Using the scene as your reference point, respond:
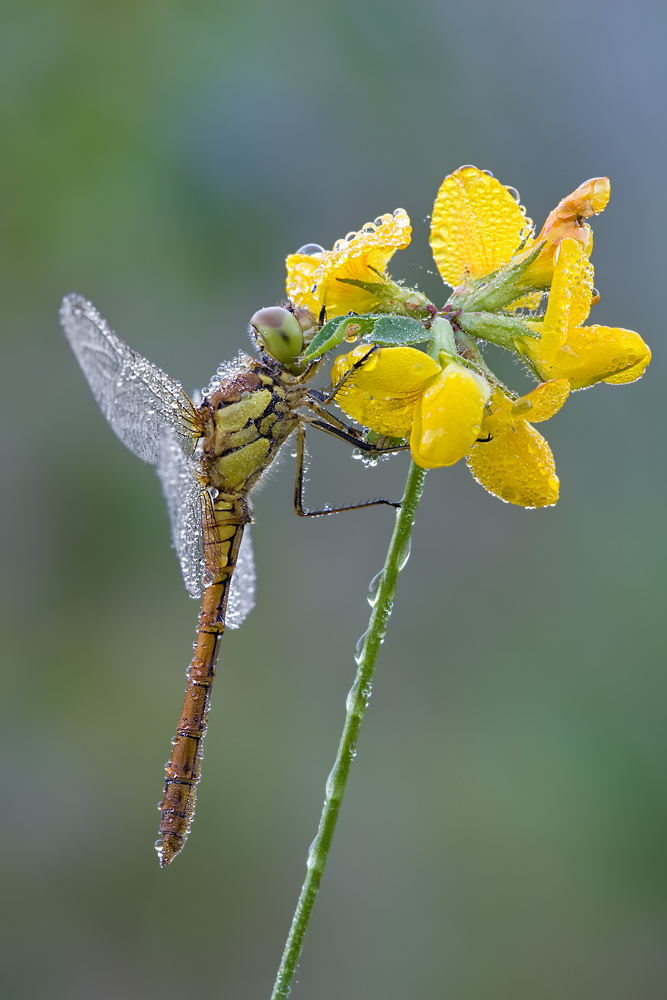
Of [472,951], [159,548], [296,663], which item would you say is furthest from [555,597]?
[159,548]

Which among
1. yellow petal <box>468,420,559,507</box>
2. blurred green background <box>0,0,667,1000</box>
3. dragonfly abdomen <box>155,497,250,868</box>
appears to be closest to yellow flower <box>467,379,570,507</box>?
yellow petal <box>468,420,559,507</box>

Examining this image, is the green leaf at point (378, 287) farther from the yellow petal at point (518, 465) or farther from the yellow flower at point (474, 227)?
the yellow petal at point (518, 465)

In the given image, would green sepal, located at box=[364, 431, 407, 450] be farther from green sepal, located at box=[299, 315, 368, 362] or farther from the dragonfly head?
the dragonfly head

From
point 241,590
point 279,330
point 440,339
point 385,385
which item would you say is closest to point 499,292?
point 440,339

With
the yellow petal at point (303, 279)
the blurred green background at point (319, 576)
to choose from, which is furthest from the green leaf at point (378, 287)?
the blurred green background at point (319, 576)

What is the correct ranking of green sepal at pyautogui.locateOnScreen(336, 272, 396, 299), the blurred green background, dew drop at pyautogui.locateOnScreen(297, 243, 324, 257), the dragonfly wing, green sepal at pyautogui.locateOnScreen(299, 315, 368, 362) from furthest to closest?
the blurred green background, the dragonfly wing, dew drop at pyautogui.locateOnScreen(297, 243, 324, 257), green sepal at pyautogui.locateOnScreen(336, 272, 396, 299), green sepal at pyautogui.locateOnScreen(299, 315, 368, 362)

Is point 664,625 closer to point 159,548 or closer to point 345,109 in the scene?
point 159,548

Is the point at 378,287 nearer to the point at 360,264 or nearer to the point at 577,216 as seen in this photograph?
the point at 360,264
